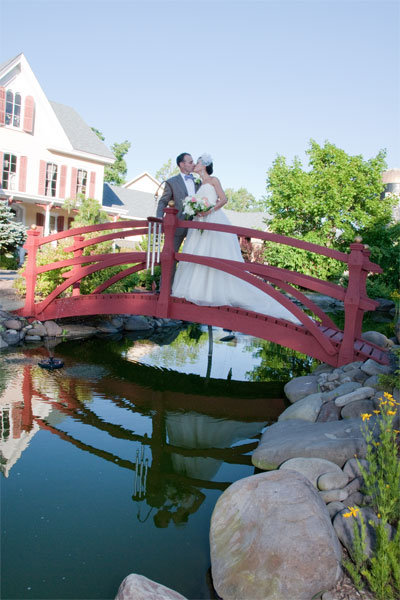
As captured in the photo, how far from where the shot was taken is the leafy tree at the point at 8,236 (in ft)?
62.0

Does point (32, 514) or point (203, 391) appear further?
point (203, 391)

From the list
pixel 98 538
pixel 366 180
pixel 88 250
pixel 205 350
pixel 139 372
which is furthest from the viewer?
pixel 366 180

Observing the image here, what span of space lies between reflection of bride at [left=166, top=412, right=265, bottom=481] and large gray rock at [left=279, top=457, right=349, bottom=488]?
1.17m

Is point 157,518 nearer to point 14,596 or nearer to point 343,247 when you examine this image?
point 14,596

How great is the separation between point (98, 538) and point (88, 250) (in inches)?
403

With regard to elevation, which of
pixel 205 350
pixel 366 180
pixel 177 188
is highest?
pixel 366 180

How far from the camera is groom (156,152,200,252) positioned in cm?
838

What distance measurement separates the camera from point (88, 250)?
43.8 feet

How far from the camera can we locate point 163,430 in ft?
20.7

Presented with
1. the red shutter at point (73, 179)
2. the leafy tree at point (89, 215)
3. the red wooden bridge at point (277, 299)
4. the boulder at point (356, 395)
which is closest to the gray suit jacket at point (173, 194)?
→ the red wooden bridge at point (277, 299)

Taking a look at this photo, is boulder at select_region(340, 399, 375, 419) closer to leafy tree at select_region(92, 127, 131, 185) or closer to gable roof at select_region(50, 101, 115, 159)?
gable roof at select_region(50, 101, 115, 159)

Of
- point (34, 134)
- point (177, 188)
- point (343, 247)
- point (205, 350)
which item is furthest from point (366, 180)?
point (177, 188)

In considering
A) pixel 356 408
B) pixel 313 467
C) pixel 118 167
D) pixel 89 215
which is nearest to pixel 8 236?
pixel 89 215

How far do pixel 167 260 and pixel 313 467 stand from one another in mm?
4628
